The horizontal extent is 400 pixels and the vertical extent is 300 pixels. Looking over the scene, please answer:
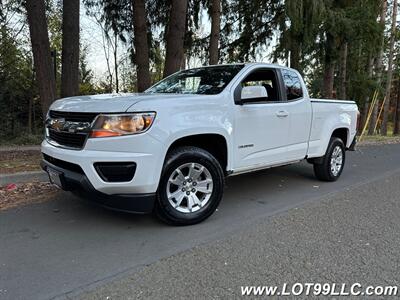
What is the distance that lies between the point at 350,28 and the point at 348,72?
683cm

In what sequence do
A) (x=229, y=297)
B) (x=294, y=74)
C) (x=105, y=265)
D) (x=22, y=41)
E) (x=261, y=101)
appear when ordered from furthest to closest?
(x=22, y=41) → (x=294, y=74) → (x=261, y=101) → (x=105, y=265) → (x=229, y=297)

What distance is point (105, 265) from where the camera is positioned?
3.36m

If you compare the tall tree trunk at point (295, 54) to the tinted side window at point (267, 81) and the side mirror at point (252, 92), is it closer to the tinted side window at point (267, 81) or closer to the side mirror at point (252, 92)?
the tinted side window at point (267, 81)

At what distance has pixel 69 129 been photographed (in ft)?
13.3

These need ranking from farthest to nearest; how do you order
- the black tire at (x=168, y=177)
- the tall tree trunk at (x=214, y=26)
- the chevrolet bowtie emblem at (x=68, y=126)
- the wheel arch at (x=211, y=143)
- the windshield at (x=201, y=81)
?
the tall tree trunk at (x=214, y=26) < the windshield at (x=201, y=81) < the wheel arch at (x=211, y=143) < the black tire at (x=168, y=177) < the chevrolet bowtie emblem at (x=68, y=126)

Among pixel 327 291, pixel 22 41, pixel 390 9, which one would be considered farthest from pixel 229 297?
pixel 390 9

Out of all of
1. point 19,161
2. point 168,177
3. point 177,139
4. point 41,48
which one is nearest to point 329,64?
point 41,48

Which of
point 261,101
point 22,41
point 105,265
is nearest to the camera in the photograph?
point 105,265

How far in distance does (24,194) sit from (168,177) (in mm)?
2675

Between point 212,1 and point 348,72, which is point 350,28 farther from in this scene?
point 348,72

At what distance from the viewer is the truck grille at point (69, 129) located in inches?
154

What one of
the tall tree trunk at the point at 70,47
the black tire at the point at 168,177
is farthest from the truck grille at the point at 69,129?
the tall tree trunk at the point at 70,47

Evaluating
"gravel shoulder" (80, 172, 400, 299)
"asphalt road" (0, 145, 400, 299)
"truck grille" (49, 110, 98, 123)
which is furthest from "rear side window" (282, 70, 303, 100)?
"truck grille" (49, 110, 98, 123)

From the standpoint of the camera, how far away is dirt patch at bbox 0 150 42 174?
6.34 metres
